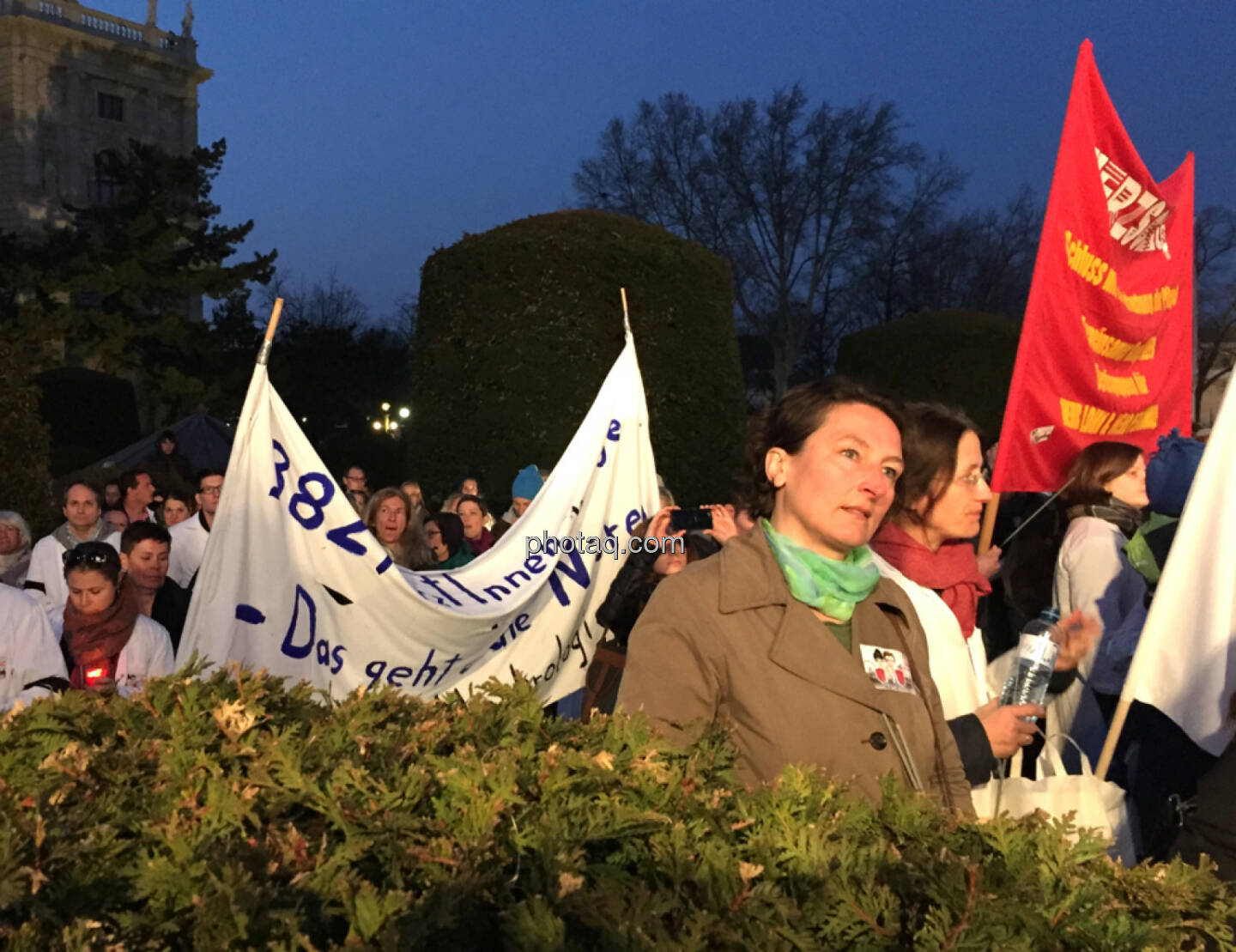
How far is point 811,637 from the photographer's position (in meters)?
2.61

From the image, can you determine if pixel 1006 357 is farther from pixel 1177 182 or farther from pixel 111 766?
pixel 111 766

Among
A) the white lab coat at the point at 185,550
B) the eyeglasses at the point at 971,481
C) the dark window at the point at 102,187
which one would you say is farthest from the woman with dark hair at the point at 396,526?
the dark window at the point at 102,187

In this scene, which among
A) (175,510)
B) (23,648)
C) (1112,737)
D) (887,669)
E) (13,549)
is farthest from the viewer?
(175,510)

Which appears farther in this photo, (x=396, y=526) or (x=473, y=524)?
(x=473, y=524)

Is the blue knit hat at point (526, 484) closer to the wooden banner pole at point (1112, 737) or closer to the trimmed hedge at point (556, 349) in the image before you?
the trimmed hedge at point (556, 349)

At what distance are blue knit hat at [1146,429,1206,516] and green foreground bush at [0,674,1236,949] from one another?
9.69ft

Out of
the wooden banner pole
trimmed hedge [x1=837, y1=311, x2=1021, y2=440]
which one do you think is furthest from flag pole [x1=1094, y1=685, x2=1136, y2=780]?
trimmed hedge [x1=837, y1=311, x2=1021, y2=440]

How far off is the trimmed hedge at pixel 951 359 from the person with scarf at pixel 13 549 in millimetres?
13416

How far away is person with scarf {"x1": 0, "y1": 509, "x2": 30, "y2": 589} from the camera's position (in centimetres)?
777

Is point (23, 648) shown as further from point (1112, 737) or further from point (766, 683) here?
point (1112, 737)

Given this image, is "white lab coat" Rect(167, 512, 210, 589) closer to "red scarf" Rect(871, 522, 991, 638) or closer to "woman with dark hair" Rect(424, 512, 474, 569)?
"woman with dark hair" Rect(424, 512, 474, 569)

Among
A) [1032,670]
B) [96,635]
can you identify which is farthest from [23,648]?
[1032,670]

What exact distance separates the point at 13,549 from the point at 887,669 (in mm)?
6688

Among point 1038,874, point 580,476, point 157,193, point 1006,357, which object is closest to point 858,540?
point 1038,874
